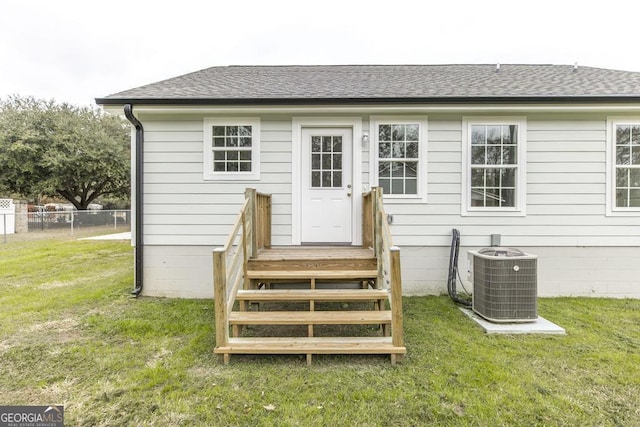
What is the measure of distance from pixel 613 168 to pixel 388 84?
3.75m

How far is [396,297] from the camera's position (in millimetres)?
2604

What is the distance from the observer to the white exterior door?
4.60 meters

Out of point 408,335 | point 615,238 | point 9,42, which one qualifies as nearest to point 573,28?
point 615,238

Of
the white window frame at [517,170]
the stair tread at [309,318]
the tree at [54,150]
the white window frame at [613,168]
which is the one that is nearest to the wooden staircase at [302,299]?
the stair tread at [309,318]

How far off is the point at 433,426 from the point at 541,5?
43.1 feet

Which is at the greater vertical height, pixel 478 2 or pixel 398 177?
pixel 478 2

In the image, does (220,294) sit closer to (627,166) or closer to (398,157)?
(398,157)

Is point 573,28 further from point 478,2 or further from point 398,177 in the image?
point 398,177

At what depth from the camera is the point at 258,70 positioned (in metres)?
6.59

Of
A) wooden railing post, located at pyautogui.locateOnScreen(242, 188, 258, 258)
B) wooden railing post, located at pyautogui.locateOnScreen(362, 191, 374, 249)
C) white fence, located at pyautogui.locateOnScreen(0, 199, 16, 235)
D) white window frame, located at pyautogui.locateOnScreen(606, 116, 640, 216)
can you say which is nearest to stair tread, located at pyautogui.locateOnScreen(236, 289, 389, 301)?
wooden railing post, located at pyautogui.locateOnScreen(242, 188, 258, 258)

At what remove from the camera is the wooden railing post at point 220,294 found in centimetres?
264

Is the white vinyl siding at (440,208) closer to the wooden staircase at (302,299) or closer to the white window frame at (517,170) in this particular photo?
the white window frame at (517,170)

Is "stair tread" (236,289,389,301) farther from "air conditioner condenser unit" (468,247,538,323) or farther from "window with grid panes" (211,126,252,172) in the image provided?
"window with grid panes" (211,126,252,172)

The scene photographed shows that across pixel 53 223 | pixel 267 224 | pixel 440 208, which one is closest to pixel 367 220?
pixel 440 208
